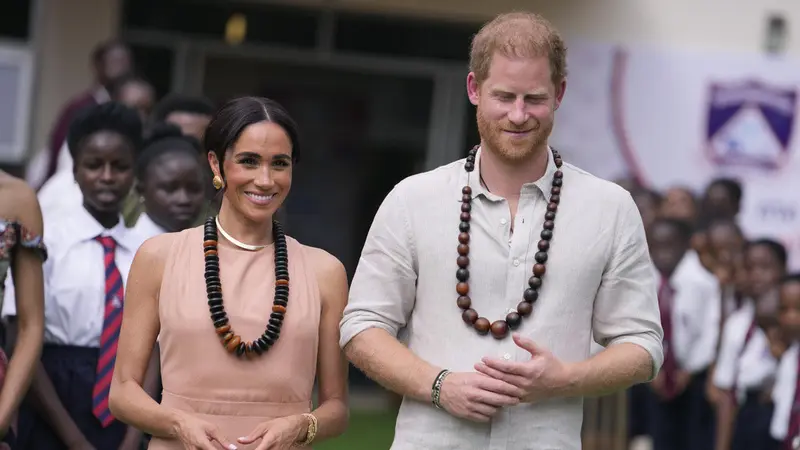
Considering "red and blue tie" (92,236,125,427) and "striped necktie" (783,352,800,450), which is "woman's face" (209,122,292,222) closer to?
"red and blue tie" (92,236,125,427)

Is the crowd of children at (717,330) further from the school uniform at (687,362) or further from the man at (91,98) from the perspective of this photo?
the man at (91,98)

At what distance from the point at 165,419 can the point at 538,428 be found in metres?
1.07

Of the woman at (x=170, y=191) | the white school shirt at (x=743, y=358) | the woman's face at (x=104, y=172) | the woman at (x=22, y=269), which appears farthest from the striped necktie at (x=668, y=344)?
the woman at (x=22, y=269)

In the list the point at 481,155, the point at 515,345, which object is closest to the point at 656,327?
the point at 515,345

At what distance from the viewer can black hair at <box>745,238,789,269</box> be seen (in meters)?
11.2

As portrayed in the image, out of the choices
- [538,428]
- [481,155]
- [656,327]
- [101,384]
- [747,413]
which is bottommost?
[747,413]

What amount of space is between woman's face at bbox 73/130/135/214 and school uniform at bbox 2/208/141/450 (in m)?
0.27

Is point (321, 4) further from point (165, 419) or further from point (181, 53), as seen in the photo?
point (165, 419)

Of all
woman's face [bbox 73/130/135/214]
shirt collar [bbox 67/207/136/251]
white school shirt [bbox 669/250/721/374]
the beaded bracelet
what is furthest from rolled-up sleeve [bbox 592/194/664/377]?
white school shirt [bbox 669/250/721/374]

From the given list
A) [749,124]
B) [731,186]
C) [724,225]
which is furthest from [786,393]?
[749,124]

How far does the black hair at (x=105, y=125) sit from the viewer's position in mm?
6145

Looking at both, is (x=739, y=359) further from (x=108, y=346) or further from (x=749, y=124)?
(x=108, y=346)

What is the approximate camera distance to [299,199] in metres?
12.6

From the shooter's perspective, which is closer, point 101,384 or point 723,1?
point 101,384
